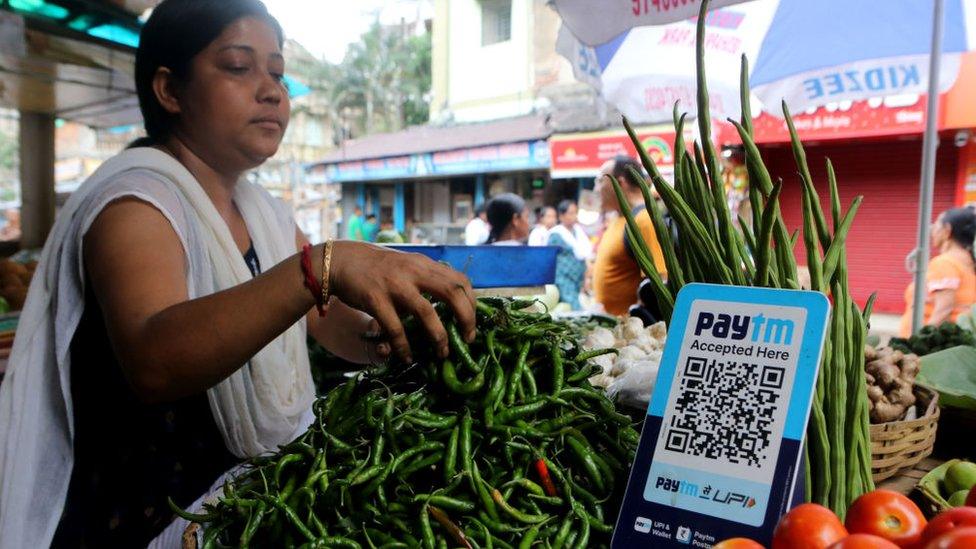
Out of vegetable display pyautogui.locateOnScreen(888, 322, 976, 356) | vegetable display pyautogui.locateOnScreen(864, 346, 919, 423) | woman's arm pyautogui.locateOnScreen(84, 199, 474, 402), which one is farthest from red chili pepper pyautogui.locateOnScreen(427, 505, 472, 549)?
vegetable display pyautogui.locateOnScreen(888, 322, 976, 356)

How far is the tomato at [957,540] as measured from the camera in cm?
76

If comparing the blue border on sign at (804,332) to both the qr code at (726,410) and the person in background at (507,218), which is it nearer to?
the qr code at (726,410)

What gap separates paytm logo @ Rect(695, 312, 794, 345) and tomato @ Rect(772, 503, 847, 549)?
0.94 feet

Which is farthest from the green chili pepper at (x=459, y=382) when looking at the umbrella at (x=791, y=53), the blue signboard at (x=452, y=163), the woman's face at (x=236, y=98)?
the blue signboard at (x=452, y=163)

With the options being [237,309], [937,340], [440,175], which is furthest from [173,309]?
[440,175]

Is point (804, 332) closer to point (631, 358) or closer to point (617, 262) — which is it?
point (631, 358)

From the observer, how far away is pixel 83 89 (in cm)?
737

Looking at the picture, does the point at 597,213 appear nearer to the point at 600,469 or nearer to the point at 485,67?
the point at 485,67

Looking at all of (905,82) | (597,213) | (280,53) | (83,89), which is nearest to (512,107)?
(597,213)

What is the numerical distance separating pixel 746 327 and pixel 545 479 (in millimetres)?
486

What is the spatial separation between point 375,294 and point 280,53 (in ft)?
3.68

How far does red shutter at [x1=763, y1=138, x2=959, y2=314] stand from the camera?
11078mm

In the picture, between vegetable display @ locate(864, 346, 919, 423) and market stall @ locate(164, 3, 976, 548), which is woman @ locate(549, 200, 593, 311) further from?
market stall @ locate(164, 3, 976, 548)

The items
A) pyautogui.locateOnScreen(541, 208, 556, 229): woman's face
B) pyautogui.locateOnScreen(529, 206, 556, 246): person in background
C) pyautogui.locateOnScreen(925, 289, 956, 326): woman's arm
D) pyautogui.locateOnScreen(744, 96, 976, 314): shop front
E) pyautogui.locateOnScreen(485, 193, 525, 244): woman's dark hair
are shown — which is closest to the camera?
pyautogui.locateOnScreen(925, 289, 956, 326): woman's arm
